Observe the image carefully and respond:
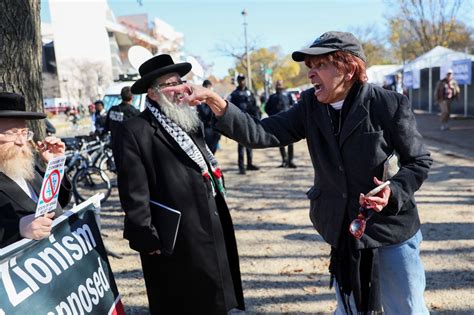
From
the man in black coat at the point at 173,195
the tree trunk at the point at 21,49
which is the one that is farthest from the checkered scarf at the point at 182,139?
the tree trunk at the point at 21,49

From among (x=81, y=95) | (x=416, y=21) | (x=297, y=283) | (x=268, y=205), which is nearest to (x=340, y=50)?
(x=297, y=283)

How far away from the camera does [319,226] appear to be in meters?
2.31

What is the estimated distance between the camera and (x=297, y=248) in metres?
4.71

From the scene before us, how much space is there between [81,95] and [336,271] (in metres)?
51.0

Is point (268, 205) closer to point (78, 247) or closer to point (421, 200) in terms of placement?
point (421, 200)

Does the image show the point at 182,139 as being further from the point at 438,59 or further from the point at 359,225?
the point at 438,59

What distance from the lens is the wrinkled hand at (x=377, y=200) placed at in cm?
185

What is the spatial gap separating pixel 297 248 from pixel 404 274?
2.59 meters

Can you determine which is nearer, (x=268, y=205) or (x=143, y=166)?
(x=143, y=166)

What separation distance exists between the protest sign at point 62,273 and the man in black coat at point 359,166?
973 millimetres

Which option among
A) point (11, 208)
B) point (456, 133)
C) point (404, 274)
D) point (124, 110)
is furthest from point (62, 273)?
point (456, 133)

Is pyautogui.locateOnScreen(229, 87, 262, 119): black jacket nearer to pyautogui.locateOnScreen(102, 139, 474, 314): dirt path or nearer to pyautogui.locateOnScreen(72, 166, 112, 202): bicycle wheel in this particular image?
pyautogui.locateOnScreen(102, 139, 474, 314): dirt path

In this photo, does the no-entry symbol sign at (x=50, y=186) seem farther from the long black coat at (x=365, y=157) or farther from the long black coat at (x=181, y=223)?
the long black coat at (x=365, y=157)

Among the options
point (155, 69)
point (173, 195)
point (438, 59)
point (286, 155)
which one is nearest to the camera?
point (173, 195)
